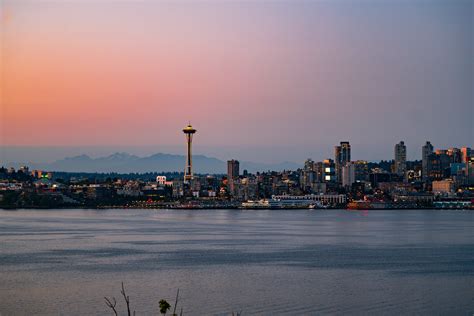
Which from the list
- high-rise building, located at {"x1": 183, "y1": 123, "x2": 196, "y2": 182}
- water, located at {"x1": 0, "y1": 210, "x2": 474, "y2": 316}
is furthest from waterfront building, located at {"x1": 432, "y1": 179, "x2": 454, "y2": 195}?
water, located at {"x1": 0, "y1": 210, "x2": 474, "y2": 316}

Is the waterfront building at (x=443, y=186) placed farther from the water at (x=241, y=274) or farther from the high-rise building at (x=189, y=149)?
the water at (x=241, y=274)

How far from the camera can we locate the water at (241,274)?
17.2 meters

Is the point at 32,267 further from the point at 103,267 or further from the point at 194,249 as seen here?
the point at 194,249

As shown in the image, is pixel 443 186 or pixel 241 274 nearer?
pixel 241 274

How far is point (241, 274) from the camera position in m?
21.8

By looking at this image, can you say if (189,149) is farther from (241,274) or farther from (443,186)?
(241,274)

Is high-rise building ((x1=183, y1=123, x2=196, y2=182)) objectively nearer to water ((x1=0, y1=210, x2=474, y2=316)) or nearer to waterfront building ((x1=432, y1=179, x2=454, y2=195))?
waterfront building ((x1=432, y1=179, x2=454, y2=195))

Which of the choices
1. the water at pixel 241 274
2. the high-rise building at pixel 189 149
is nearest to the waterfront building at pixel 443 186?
the high-rise building at pixel 189 149

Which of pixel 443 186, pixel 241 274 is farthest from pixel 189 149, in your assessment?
pixel 241 274

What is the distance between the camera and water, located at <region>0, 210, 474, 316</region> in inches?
675

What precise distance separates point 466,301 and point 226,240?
57.9ft

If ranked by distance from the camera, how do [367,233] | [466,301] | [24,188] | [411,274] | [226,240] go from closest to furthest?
[466,301] < [411,274] < [226,240] < [367,233] < [24,188]

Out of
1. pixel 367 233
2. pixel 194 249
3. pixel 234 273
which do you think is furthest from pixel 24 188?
pixel 234 273

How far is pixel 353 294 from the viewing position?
18406mm
